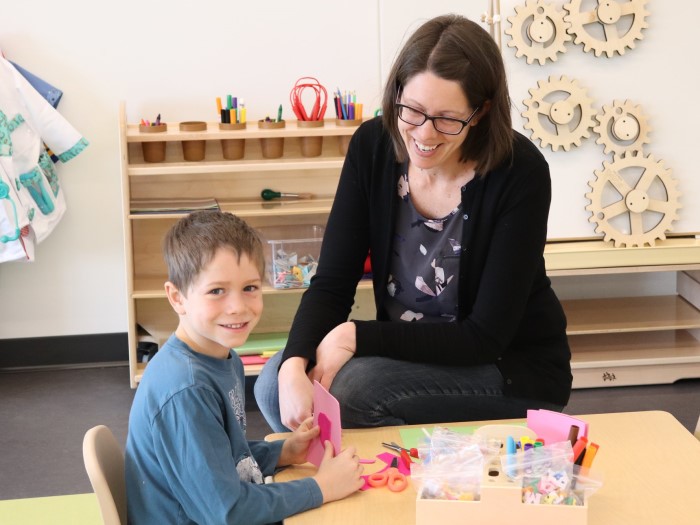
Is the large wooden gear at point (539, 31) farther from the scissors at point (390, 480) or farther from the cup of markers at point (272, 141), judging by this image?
the scissors at point (390, 480)

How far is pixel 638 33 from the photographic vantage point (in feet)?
10.3

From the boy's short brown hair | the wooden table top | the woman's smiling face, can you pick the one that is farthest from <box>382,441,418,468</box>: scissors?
the woman's smiling face

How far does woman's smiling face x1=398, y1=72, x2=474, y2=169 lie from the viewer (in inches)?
66.4

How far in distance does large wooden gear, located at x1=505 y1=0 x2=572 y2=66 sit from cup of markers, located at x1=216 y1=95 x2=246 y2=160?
94 cm

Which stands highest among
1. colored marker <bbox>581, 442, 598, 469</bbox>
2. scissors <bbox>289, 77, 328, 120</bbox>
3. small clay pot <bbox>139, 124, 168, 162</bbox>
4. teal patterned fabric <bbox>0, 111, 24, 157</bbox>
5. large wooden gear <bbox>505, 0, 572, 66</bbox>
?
large wooden gear <bbox>505, 0, 572, 66</bbox>

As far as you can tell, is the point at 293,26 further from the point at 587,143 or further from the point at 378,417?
the point at 378,417

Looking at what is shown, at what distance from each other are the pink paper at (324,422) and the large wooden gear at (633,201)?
6.14 feet

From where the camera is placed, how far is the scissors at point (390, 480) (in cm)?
142

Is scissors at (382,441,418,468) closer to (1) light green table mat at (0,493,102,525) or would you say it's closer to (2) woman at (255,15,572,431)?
(2) woman at (255,15,572,431)

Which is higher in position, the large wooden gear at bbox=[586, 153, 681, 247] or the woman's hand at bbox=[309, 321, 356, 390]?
the large wooden gear at bbox=[586, 153, 681, 247]

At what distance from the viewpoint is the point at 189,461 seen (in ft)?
4.41

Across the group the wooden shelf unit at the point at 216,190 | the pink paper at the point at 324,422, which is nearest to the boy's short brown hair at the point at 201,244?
the pink paper at the point at 324,422

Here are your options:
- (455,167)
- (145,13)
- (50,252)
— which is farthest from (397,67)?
(50,252)

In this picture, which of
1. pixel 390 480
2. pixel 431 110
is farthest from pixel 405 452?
pixel 431 110
